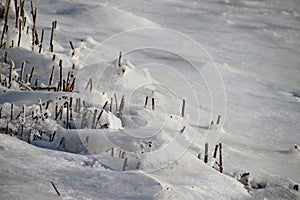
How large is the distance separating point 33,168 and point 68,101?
1198mm

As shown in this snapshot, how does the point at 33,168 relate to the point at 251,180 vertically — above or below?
above

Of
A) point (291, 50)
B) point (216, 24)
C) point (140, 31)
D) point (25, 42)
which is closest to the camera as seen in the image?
point (25, 42)

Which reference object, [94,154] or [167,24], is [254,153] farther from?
[167,24]

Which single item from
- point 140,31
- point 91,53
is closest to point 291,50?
point 140,31

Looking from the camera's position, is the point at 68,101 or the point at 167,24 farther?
the point at 167,24

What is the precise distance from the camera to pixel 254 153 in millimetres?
4172

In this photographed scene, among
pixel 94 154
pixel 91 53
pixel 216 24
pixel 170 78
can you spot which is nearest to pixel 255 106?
pixel 170 78

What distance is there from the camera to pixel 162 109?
176 inches

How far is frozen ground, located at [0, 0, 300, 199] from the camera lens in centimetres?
255

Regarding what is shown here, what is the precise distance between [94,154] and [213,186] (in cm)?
74

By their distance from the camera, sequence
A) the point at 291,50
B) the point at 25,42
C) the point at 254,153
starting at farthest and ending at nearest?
the point at 291,50
the point at 25,42
the point at 254,153

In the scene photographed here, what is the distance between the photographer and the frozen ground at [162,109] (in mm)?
2553

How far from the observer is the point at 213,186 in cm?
287

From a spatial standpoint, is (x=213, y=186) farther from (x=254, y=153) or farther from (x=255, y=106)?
(x=255, y=106)
